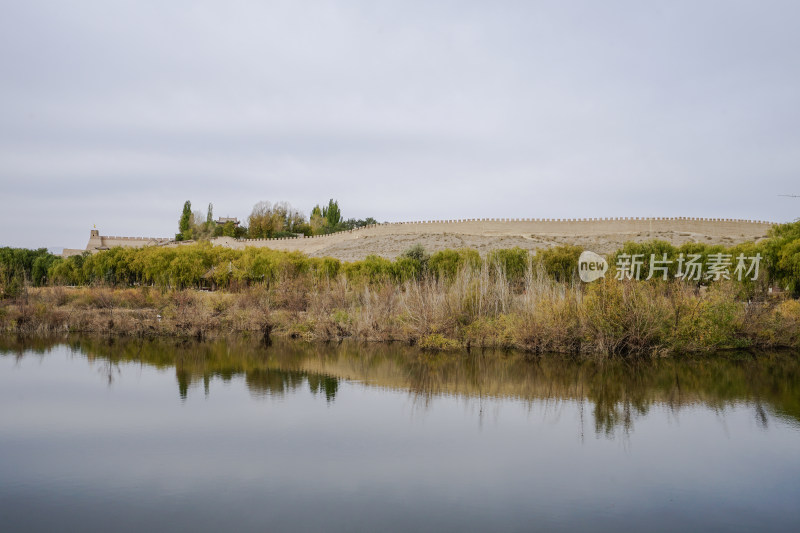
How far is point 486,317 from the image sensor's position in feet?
36.1

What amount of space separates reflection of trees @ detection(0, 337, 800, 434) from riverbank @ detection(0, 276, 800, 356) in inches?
17.2

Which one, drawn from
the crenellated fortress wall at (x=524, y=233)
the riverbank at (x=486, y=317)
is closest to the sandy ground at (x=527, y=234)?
the crenellated fortress wall at (x=524, y=233)

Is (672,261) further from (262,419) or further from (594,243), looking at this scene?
(262,419)

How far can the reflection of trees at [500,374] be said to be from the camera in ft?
22.8

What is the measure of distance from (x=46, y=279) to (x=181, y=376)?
83.6ft

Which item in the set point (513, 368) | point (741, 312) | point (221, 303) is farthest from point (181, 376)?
point (741, 312)

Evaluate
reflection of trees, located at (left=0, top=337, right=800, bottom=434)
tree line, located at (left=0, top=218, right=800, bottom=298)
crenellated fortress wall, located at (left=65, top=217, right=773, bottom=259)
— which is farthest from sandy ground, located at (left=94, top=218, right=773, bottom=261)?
reflection of trees, located at (left=0, top=337, right=800, bottom=434)

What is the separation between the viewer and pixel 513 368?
883cm

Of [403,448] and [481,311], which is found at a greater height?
[481,311]

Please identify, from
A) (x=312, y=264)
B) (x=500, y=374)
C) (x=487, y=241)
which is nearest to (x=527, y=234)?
(x=487, y=241)

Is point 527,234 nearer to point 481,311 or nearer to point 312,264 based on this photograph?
point 312,264

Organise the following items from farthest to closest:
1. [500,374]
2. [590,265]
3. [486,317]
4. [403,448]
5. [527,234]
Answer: [527,234]
[590,265]
[486,317]
[500,374]
[403,448]

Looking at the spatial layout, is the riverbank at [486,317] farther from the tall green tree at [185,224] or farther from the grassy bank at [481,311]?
the tall green tree at [185,224]

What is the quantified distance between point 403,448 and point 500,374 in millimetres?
3491
